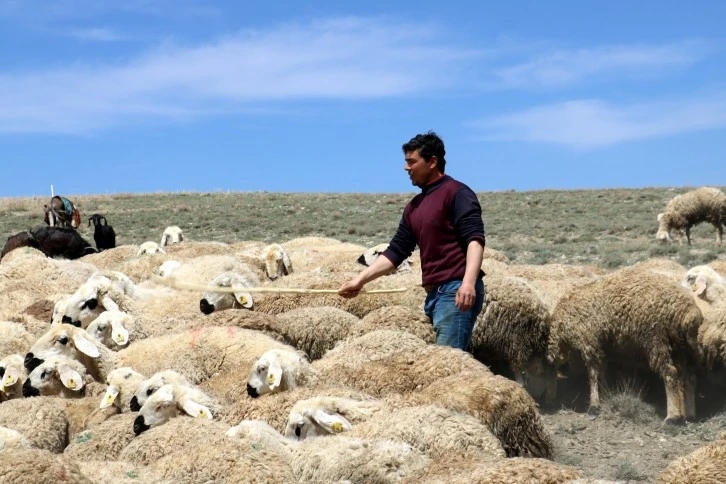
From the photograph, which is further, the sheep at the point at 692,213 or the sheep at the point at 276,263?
the sheep at the point at 692,213

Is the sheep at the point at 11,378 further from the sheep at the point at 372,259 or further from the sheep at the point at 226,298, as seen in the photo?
the sheep at the point at 372,259

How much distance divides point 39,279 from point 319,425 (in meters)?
6.53

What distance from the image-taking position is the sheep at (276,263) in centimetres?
1252

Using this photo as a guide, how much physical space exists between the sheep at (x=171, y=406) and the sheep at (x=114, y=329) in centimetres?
207

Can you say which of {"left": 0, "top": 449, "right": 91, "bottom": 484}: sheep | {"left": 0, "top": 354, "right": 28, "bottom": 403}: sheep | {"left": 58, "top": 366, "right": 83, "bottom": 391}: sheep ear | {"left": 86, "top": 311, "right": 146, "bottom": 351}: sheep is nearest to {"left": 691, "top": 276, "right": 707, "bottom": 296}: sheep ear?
{"left": 86, "top": 311, "right": 146, "bottom": 351}: sheep

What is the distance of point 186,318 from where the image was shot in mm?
9719

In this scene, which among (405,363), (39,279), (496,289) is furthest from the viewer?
(39,279)

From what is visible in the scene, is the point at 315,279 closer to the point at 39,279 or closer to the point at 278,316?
the point at 278,316

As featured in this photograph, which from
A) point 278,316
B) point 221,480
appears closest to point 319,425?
point 221,480

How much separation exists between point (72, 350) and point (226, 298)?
6.48 feet

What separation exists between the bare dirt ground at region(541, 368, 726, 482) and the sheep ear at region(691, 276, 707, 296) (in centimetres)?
84

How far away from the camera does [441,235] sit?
22.9ft

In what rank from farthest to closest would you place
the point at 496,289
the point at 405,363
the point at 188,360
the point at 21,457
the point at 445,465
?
the point at 496,289 < the point at 188,360 < the point at 405,363 < the point at 445,465 < the point at 21,457

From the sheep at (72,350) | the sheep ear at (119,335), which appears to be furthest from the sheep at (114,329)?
the sheep at (72,350)
